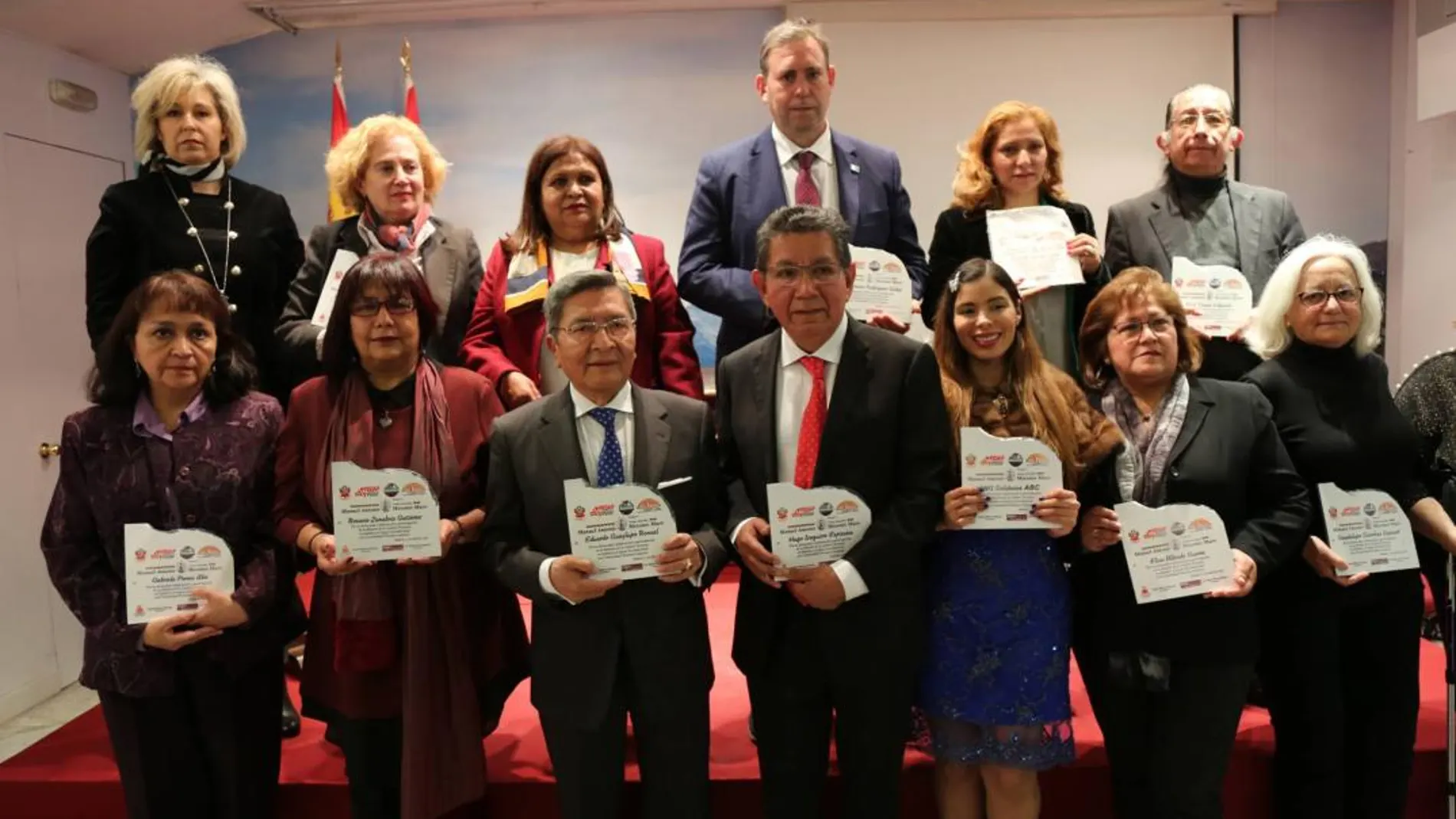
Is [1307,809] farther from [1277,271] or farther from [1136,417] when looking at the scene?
[1277,271]

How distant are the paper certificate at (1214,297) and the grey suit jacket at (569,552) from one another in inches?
62.2

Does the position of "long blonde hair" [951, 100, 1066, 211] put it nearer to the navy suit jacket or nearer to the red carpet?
the navy suit jacket

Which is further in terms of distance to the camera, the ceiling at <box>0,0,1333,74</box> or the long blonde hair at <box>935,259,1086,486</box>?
the ceiling at <box>0,0,1333,74</box>

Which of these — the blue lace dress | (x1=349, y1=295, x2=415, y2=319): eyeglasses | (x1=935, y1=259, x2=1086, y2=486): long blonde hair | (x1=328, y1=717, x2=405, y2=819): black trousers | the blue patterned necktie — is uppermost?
(x1=349, y1=295, x2=415, y2=319): eyeglasses

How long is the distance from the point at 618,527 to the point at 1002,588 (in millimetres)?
902

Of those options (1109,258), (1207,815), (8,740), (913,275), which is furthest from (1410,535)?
(8,740)

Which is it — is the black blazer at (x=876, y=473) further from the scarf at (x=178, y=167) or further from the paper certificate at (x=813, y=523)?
the scarf at (x=178, y=167)

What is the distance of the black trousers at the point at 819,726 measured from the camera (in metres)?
2.25

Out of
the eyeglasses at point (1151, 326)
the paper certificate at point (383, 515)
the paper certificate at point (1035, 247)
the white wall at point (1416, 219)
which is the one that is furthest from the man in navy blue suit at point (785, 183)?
the white wall at point (1416, 219)

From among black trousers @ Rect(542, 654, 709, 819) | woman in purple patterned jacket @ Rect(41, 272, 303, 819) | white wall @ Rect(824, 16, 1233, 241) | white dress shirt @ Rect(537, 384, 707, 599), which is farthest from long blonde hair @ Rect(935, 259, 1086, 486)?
white wall @ Rect(824, 16, 1233, 241)

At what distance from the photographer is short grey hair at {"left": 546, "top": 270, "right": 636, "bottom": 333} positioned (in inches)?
88.5

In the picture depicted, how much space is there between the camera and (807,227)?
2.21 m

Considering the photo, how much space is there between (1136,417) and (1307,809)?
3.78ft

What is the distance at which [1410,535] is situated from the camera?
98.9 inches
